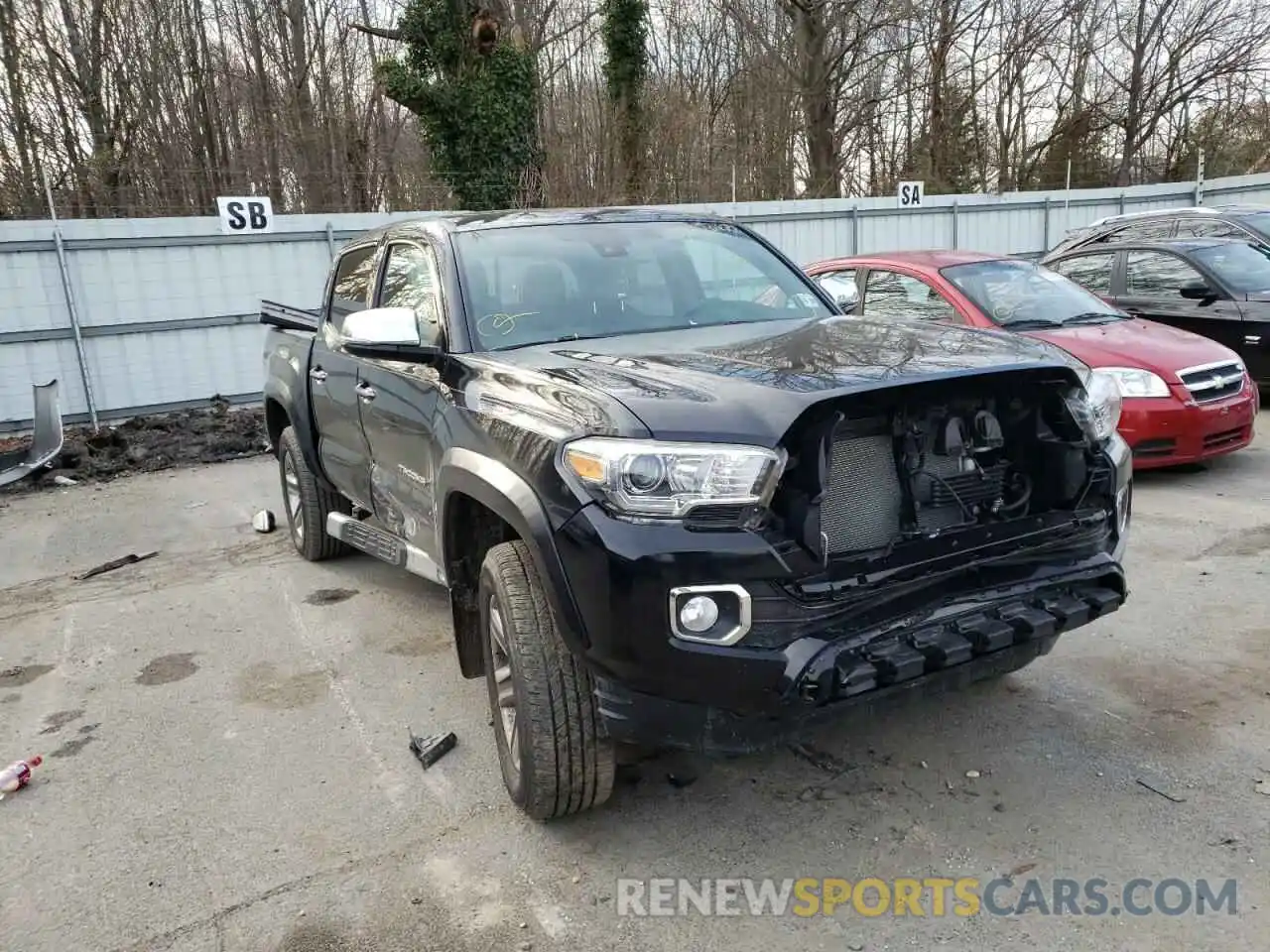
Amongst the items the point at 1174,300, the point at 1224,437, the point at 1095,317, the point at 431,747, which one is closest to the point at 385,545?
the point at 431,747

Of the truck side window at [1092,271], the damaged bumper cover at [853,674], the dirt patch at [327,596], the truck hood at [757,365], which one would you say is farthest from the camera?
the truck side window at [1092,271]

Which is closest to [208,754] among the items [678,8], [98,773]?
[98,773]

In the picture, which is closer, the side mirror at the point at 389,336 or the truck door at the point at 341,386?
the side mirror at the point at 389,336

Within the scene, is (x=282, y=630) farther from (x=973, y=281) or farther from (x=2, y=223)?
(x=2, y=223)

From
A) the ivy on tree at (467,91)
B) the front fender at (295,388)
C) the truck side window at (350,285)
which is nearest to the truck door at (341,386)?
the truck side window at (350,285)

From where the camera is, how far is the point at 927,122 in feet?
83.8

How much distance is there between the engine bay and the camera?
8.25 ft

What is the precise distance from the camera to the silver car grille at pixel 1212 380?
641cm

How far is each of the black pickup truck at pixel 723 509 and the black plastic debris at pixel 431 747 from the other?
12.2 inches

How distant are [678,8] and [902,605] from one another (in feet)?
83.4

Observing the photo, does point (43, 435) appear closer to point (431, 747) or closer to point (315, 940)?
point (431, 747)

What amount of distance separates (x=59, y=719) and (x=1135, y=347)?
6.70 m

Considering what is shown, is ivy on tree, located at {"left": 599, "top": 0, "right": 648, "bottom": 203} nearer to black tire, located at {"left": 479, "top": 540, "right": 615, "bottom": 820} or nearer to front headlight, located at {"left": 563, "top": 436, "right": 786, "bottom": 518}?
black tire, located at {"left": 479, "top": 540, "right": 615, "bottom": 820}

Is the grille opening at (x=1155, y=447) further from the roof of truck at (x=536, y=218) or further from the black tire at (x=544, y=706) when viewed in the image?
the black tire at (x=544, y=706)
